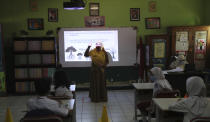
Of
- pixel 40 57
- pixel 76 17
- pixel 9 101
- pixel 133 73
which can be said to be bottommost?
pixel 9 101

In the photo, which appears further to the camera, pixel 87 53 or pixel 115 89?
pixel 115 89

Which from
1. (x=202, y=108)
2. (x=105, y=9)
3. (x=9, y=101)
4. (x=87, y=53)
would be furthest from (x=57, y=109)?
(x=105, y=9)

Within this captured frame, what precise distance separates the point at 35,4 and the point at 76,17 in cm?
127

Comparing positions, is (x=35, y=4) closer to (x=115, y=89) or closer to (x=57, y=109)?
(x=115, y=89)

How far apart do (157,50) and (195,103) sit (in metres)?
4.66

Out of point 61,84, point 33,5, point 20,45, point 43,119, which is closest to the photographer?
point 43,119

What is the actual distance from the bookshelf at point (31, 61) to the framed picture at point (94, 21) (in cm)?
114

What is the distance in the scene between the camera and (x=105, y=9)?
7281 millimetres

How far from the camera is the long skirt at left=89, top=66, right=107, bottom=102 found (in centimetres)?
602

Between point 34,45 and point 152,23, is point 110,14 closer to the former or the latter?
point 152,23

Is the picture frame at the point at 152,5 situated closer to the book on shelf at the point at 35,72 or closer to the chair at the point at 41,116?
the book on shelf at the point at 35,72

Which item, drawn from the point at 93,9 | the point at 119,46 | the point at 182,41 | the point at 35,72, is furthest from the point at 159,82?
the point at 35,72

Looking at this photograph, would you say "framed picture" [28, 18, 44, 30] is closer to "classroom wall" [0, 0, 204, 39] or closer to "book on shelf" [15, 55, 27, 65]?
"classroom wall" [0, 0, 204, 39]

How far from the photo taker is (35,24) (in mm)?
7172
